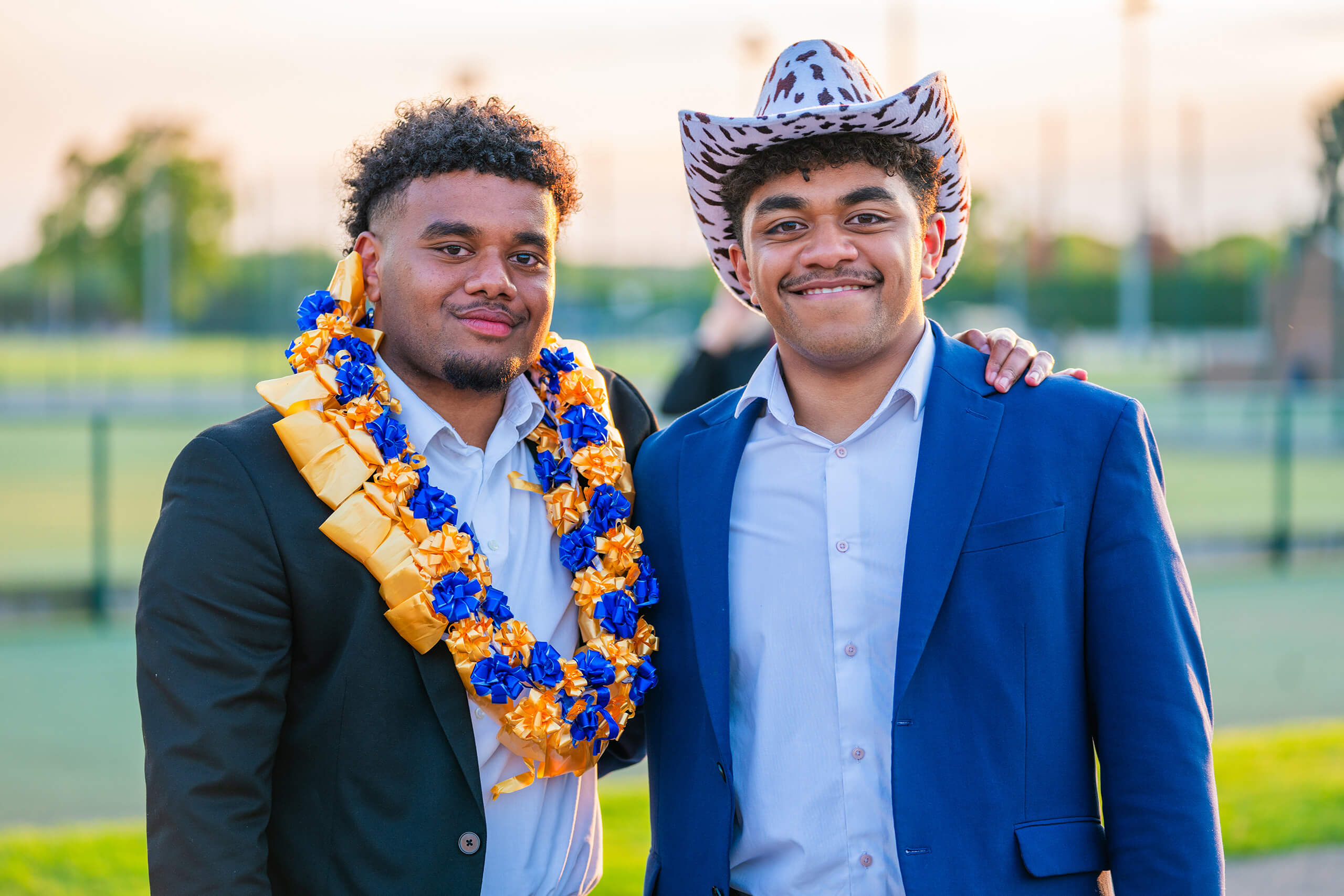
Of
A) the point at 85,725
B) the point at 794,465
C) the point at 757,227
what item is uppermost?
the point at 757,227

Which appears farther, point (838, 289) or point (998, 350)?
point (998, 350)

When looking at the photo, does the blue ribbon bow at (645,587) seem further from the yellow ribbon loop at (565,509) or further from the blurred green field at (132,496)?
the blurred green field at (132,496)

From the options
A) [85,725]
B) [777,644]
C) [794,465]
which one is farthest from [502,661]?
[85,725]

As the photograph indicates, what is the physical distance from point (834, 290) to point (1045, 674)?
0.90 meters

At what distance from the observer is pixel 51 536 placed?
1295cm

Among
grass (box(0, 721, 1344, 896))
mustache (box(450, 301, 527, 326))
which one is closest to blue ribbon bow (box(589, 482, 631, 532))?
mustache (box(450, 301, 527, 326))

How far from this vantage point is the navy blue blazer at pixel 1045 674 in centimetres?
237

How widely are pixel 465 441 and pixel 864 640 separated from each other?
107 cm

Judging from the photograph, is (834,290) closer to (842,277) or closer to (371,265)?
(842,277)

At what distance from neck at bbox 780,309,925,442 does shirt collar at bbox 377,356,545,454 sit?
0.69 m

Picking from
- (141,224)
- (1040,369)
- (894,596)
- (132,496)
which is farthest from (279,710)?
(141,224)

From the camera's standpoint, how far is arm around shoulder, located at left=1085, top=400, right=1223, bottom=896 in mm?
2338

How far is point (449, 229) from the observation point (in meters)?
2.85

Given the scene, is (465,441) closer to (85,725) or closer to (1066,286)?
(85,725)
